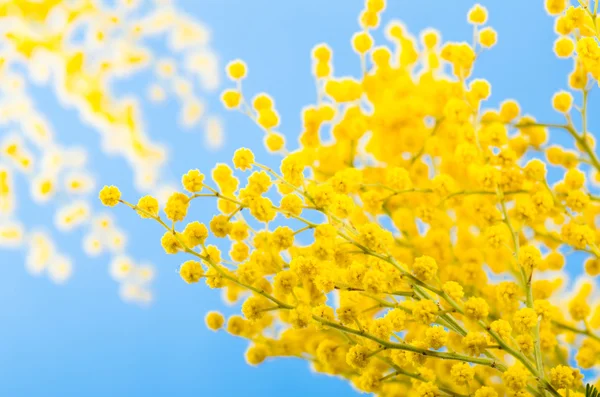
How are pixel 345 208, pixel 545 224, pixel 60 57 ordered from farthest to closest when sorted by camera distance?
pixel 60 57
pixel 545 224
pixel 345 208

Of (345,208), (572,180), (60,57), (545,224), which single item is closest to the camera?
(345,208)

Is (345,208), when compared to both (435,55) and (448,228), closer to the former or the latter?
(448,228)

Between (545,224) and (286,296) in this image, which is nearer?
(286,296)

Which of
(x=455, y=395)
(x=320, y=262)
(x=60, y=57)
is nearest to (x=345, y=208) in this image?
(x=320, y=262)

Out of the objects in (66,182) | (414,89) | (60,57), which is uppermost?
(60,57)

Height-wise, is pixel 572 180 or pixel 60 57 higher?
pixel 60 57

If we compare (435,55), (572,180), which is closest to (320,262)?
(572,180)

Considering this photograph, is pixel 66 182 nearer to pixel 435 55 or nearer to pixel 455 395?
pixel 435 55
